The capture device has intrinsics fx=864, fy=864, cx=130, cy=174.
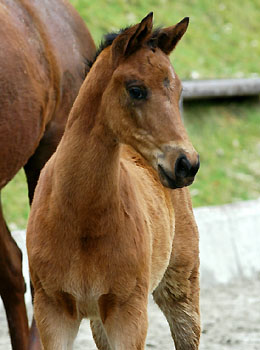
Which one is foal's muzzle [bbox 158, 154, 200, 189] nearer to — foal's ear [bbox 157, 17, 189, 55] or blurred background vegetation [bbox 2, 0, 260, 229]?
foal's ear [bbox 157, 17, 189, 55]

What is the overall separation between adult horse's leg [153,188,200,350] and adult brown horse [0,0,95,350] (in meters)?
1.06

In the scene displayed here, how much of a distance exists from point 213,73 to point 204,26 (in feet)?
4.18

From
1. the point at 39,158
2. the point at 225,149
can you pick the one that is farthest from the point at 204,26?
the point at 39,158

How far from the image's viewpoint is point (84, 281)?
348cm

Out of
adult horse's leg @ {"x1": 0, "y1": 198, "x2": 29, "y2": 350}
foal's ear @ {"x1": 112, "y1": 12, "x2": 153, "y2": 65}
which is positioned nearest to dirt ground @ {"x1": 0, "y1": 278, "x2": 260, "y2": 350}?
adult horse's leg @ {"x1": 0, "y1": 198, "x2": 29, "y2": 350}

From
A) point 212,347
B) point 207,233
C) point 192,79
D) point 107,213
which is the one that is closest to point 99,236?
point 107,213

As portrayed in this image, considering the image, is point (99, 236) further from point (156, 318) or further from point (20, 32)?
point (156, 318)

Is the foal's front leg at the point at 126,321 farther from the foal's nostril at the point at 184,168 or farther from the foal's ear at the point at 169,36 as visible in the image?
the foal's ear at the point at 169,36

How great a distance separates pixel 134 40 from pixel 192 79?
7489mm

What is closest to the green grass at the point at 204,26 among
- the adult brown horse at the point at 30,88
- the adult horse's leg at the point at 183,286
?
the adult brown horse at the point at 30,88

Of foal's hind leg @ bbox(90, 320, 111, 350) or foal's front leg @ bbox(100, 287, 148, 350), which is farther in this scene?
foal's hind leg @ bbox(90, 320, 111, 350)

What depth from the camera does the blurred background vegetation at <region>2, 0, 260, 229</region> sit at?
29.9 feet

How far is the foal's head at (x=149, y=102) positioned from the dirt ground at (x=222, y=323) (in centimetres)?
269

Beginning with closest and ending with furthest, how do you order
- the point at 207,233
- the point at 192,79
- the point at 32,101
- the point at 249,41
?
1. the point at 32,101
2. the point at 207,233
3. the point at 192,79
4. the point at 249,41
